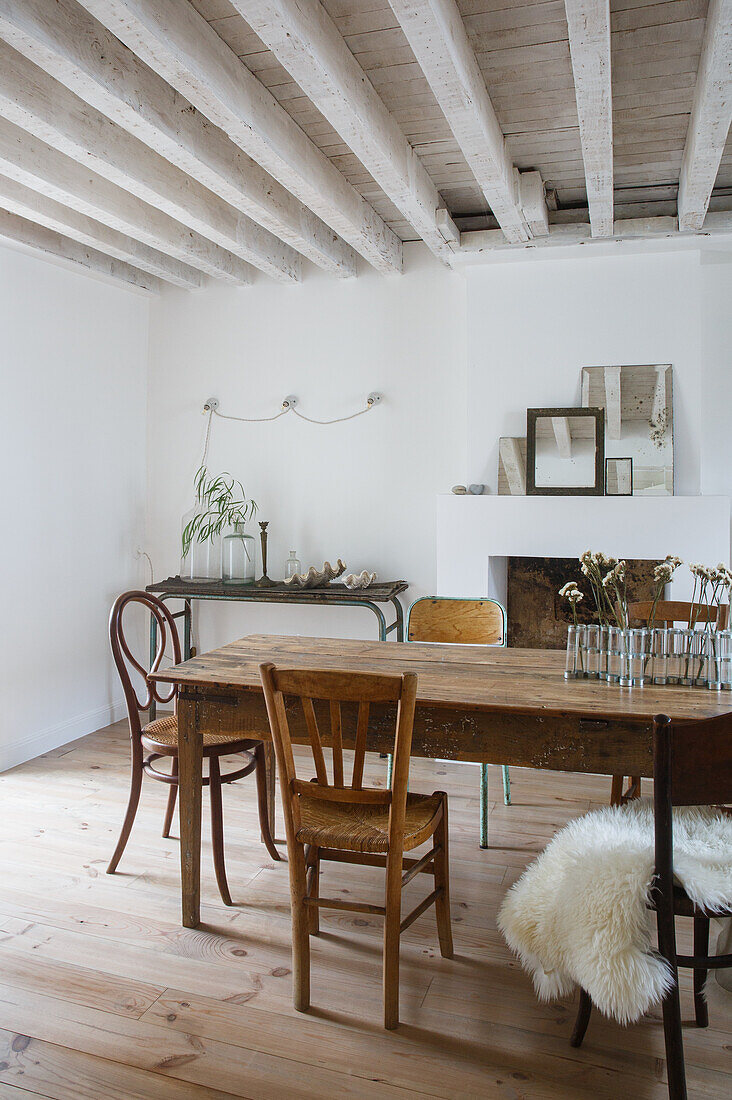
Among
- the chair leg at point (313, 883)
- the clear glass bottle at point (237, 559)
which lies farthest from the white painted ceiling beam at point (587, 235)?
the chair leg at point (313, 883)

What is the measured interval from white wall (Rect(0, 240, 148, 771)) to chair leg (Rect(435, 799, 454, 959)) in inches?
95.5

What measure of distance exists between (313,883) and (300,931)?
0.31 meters

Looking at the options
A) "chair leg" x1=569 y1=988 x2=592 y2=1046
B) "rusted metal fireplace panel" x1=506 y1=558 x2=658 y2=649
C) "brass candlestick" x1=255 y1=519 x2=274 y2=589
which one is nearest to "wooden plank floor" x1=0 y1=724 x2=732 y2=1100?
"chair leg" x1=569 y1=988 x2=592 y2=1046

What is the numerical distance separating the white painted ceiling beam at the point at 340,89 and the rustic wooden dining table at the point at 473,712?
5.43 feet

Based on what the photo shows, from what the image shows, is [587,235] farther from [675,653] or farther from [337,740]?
[337,740]

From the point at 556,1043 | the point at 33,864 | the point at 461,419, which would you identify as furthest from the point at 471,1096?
the point at 461,419

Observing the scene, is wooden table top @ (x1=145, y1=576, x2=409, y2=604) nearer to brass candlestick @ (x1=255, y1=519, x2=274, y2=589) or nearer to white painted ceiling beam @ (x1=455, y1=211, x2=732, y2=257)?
brass candlestick @ (x1=255, y1=519, x2=274, y2=589)

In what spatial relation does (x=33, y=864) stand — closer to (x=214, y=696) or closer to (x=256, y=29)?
(x=214, y=696)

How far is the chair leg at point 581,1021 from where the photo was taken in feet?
6.05

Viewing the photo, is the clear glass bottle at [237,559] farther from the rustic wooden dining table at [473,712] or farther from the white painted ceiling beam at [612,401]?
the white painted ceiling beam at [612,401]

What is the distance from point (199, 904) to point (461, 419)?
8.74 ft

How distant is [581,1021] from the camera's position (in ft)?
6.12

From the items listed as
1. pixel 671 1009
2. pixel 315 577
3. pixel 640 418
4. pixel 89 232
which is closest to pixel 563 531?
pixel 640 418

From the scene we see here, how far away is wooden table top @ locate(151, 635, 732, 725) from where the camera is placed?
6.44 feet
